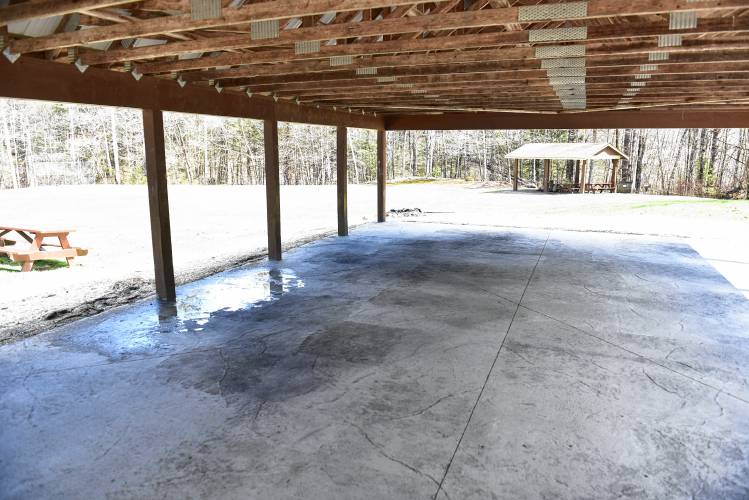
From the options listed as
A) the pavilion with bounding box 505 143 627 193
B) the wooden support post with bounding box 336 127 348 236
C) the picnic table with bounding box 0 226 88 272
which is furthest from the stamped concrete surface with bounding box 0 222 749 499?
the pavilion with bounding box 505 143 627 193

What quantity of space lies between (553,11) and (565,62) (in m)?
1.93

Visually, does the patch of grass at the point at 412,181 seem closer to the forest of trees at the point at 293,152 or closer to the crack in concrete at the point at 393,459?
the forest of trees at the point at 293,152

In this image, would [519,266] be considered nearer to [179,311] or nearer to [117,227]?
[179,311]

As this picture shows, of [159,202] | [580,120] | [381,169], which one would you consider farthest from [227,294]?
[580,120]

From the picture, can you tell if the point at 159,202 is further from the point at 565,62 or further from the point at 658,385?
the point at 658,385

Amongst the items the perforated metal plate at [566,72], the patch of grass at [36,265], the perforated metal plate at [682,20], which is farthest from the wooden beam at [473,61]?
the patch of grass at [36,265]

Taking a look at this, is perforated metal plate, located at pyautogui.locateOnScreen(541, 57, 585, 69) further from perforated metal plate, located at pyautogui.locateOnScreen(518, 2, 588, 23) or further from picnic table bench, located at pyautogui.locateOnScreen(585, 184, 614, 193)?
picnic table bench, located at pyautogui.locateOnScreen(585, 184, 614, 193)

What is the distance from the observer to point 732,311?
590cm

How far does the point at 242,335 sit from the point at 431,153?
36884mm

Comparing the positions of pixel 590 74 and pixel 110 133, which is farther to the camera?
pixel 110 133

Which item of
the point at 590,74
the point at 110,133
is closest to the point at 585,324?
the point at 590,74

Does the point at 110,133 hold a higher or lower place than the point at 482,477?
higher

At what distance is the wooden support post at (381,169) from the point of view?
43.1 ft

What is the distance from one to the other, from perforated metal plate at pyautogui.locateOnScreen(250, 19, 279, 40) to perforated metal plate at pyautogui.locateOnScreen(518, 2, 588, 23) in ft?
6.17
